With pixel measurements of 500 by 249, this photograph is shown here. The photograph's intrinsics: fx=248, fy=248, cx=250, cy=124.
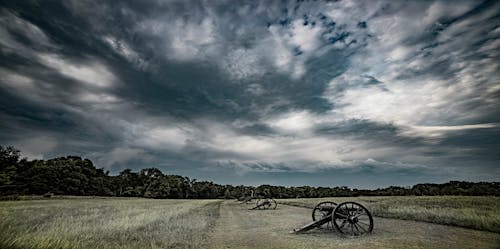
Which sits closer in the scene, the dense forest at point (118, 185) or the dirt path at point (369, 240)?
the dirt path at point (369, 240)

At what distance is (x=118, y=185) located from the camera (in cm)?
9994

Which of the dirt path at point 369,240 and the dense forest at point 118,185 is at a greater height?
the dense forest at point 118,185

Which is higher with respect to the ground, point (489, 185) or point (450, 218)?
point (489, 185)

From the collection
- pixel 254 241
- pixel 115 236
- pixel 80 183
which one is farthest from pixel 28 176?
pixel 254 241

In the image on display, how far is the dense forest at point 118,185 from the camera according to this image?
5680 centimetres

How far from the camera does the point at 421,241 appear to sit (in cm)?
1007

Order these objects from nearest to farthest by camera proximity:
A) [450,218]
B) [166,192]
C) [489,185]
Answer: [450,218] → [489,185] → [166,192]

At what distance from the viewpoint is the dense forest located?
5680 centimetres

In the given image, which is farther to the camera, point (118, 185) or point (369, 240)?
point (118, 185)

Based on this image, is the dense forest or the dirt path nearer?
the dirt path

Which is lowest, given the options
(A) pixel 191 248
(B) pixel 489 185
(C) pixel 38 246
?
(A) pixel 191 248

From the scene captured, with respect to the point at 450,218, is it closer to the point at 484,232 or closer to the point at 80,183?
the point at 484,232

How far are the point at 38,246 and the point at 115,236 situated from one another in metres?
5.74

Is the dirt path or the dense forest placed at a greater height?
the dense forest
